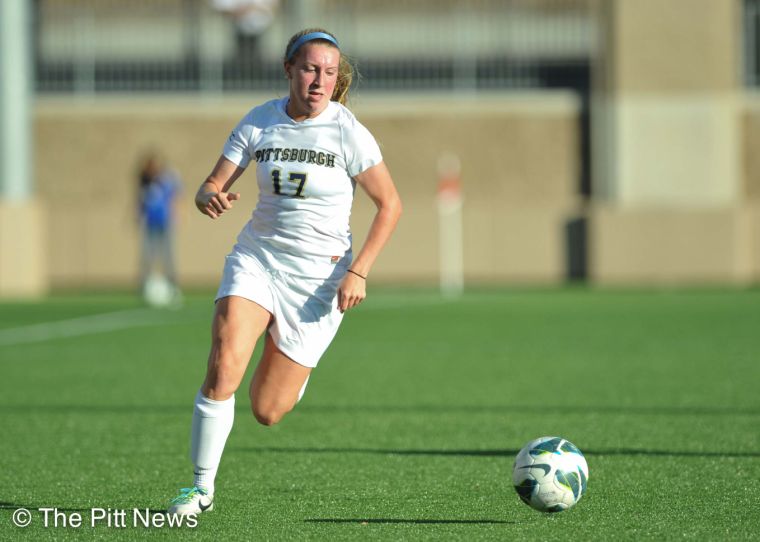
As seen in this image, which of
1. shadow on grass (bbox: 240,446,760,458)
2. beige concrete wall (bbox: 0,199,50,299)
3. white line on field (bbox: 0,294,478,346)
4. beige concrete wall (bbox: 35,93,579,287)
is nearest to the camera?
shadow on grass (bbox: 240,446,760,458)

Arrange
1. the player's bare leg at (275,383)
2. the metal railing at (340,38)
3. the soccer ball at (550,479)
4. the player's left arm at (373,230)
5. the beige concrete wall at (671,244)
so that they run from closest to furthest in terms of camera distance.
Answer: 1. the soccer ball at (550,479)
2. the player's left arm at (373,230)
3. the player's bare leg at (275,383)
4. the beige concrete wall at (671,244)
5. the metal railing at (340,38)

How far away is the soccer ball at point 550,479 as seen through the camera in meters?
5.84

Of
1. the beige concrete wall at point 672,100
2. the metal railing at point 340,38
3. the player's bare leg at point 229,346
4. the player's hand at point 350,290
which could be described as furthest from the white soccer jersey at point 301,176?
the metal railing at point 340,38

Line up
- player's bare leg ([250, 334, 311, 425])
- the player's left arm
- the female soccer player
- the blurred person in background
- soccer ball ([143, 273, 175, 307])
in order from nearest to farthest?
the female soccer player → the player's left arm → player's bare leg ([250, 334, 311, 425]) → the blurred person in background → soccer ball ([143, 273, 175, 307])

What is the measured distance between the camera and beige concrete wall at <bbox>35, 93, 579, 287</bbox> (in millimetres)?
29109

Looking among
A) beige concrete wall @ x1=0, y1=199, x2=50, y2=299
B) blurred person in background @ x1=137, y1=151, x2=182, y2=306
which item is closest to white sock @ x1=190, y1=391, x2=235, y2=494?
blurred person in background @ x1=137, y1=151, x2=182, y2=306

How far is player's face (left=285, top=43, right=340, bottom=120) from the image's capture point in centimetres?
609

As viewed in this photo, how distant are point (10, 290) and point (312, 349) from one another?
1931 cm

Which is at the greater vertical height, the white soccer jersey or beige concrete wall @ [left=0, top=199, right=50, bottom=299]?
the white soccer jersey

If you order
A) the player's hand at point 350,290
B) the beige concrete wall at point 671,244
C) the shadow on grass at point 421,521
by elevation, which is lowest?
the beige concrete wall at point 671,244

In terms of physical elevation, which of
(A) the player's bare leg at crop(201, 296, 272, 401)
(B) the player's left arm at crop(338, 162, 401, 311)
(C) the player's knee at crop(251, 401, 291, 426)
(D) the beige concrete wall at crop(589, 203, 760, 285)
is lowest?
(D) the beige concrete wall at crop(589, 203, 760, 285)

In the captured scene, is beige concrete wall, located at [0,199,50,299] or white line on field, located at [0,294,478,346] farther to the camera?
beige concrete wall, located at [0,199,50,299]

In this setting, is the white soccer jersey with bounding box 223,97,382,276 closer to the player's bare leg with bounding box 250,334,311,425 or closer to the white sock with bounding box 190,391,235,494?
the player's bare leg with bounding box 250,334,311,425
